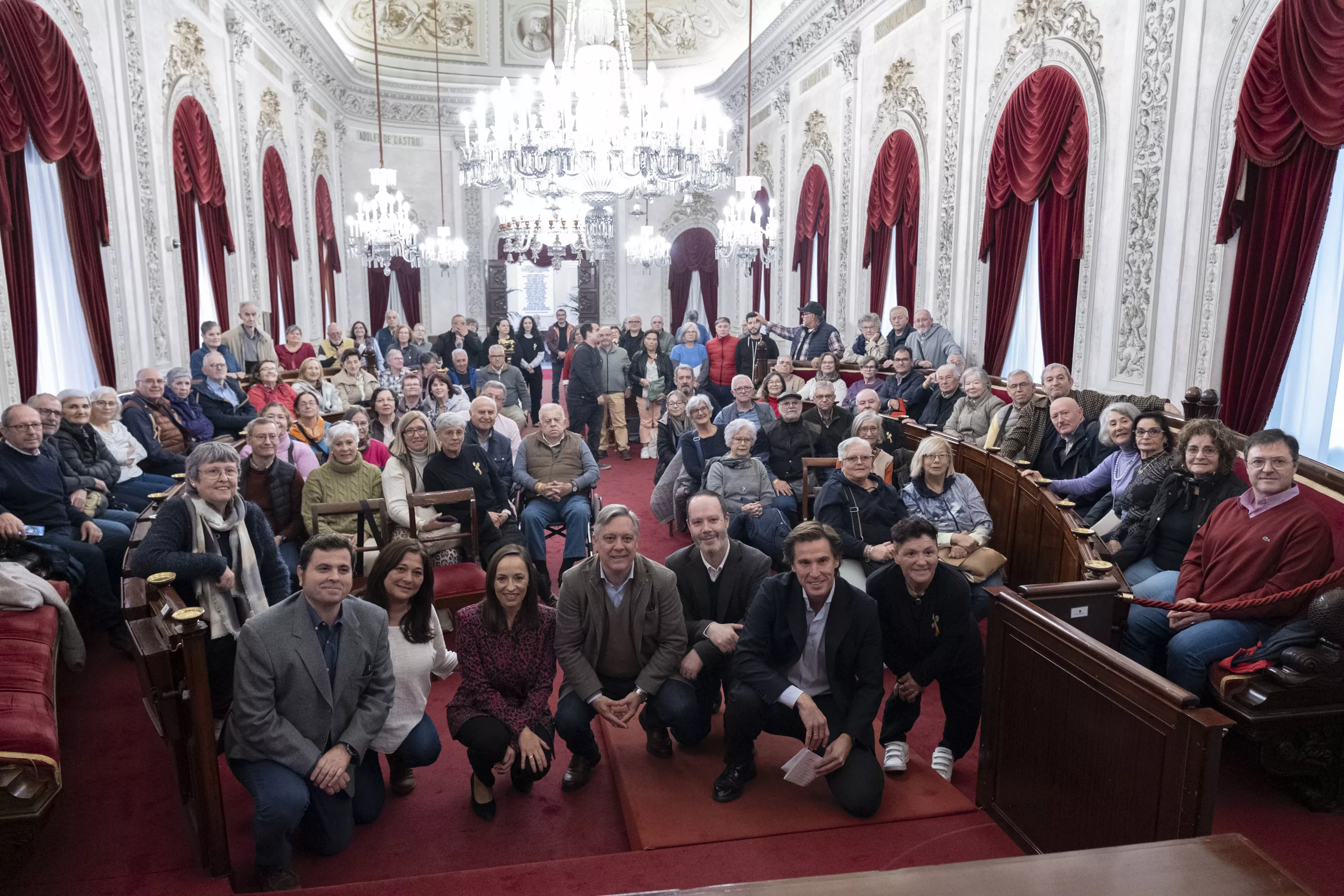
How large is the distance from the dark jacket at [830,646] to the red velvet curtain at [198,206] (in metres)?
7.16

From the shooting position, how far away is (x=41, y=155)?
594 centimetres

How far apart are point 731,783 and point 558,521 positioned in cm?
266

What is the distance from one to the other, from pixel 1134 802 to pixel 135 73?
837cm

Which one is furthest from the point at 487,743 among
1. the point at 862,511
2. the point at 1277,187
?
the point at 1277,187

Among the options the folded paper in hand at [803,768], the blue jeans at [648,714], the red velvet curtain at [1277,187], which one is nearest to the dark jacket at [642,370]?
the red velvet curtain at [1277,187]

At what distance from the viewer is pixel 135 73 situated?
7.28 meters

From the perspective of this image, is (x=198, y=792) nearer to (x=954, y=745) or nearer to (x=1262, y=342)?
(x=954, y=745)

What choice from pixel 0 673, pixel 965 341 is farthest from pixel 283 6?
pixel 0 673

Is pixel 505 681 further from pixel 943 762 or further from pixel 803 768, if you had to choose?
pixel 943 762

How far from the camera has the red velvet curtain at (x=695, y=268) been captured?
54.6 feet

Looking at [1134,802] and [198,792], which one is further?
[198,792]

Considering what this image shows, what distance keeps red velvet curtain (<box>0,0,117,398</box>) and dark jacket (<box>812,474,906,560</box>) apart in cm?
511

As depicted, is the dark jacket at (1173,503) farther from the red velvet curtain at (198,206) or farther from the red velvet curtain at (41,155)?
the red velvet curtain at (198,206)

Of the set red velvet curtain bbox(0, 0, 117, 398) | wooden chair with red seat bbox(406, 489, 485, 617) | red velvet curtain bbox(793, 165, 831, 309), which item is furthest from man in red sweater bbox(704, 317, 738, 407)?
red velvet curtain bbox(0, 0, 117, 398)
